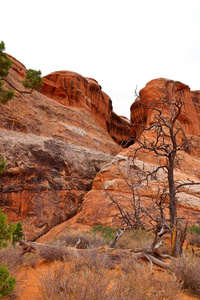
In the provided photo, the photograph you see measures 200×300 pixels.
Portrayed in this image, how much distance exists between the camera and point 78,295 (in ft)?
8.34

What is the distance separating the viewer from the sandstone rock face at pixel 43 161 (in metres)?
12.2

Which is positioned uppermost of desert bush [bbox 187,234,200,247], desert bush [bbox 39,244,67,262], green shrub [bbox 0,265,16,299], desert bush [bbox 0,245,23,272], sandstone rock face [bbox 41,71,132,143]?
sandstone rock face [bbox 41,71,132,143]

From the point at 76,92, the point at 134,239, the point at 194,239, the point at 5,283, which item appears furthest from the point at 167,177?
the point at 76,92

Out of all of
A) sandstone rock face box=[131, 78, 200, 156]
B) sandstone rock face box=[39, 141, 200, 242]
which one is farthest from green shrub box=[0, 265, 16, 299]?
sandstone rock face box=[131, 78, 200, 156]

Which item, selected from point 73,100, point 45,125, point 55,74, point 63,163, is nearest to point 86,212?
point 63,163

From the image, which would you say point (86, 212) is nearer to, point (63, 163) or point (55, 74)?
point (63, 163)

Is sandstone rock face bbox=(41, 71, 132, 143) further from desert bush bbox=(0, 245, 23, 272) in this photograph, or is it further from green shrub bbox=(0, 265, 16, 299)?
green shrub bbox=(0, 265, 16, 299)

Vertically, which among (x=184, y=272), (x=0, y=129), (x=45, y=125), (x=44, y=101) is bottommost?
(x=184, y=272)

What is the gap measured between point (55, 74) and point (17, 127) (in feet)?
56.0

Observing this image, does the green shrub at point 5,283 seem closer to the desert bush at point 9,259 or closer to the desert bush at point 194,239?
the desert bush at point 9,259

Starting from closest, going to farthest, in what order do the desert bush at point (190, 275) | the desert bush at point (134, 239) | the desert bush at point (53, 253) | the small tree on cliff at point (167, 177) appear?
the desert bush at point (190, 275) < the desert bush at point (53, 253) < the small tree on cliff at point (167, 177) < the desert bush at point (134, 239)

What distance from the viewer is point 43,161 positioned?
47.9ft

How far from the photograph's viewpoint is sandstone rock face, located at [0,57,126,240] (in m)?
12.2

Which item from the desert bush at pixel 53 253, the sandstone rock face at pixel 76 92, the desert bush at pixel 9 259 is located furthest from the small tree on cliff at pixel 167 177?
the sandstone rock face at pixel 76 92
